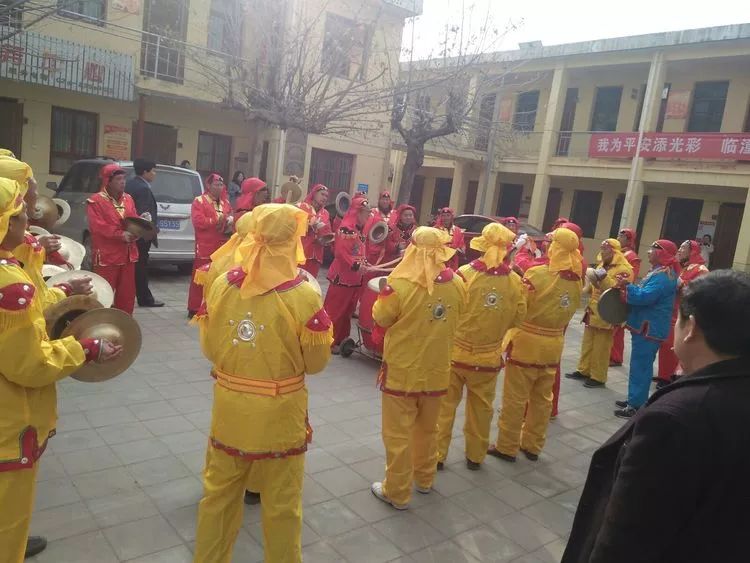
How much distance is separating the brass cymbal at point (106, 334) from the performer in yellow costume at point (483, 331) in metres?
2.33

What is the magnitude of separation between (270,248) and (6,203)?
1042mm

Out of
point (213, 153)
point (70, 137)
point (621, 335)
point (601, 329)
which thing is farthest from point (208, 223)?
point (213, 153)

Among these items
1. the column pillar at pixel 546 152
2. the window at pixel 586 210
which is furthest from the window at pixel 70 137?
the window at pixel 586 210

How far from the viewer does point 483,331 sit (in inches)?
167

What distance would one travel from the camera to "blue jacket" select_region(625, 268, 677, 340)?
6.00m

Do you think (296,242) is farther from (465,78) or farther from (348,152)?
(348,152)

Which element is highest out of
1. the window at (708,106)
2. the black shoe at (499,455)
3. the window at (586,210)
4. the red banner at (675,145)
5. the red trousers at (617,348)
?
the window at (708,106)

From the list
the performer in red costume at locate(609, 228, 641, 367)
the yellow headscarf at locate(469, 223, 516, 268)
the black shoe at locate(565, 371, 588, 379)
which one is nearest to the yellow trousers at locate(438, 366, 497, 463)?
the yellow headscarf at locate(469, 223, 516, 268)

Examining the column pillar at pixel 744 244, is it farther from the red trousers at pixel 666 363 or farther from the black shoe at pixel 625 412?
the black shoe at pixel 625 412

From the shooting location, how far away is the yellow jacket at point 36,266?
2.78 m

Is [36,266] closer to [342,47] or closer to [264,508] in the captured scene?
[264,508]

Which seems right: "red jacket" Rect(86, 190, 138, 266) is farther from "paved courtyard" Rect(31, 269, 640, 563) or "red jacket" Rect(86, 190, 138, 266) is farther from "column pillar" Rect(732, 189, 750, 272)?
"column pillar" Rect(732, 189, 750, 272)

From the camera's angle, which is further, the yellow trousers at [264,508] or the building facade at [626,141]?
the building facade at [626,141]

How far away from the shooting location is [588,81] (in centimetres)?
2009
